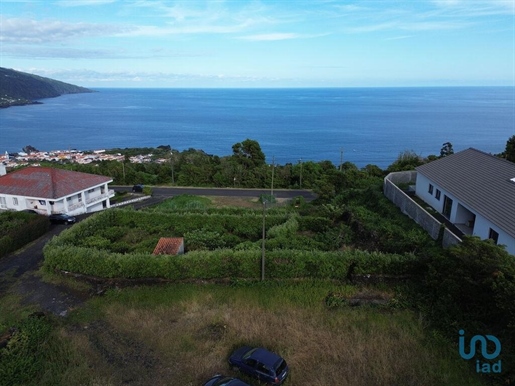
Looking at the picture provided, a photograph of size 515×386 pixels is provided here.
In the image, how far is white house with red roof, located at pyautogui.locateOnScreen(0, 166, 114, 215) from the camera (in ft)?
111

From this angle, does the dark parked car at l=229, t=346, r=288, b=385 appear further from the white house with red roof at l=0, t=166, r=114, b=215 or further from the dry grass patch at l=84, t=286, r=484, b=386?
the white house with red roof at l=0, t=166, r=114, b=215

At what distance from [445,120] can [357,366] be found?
168658 mm

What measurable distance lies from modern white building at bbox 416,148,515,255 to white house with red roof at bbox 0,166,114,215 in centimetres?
3196

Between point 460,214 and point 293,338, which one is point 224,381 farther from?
point 460,214

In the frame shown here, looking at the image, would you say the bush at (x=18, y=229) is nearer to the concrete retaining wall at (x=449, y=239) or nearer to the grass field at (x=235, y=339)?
the grass field at (x=235, y=339)

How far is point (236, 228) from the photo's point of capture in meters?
28.8

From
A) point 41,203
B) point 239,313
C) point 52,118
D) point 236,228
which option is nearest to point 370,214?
point 236,228

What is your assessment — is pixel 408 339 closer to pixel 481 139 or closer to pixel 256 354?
pixel 256 354

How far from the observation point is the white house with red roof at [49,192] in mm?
33781

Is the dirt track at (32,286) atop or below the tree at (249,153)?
below

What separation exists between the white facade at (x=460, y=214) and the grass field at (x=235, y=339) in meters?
6.35

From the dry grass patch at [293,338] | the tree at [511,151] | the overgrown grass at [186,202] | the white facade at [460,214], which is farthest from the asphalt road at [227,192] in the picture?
the dry grass patch at [293,338]

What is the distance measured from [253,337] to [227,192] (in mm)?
34602

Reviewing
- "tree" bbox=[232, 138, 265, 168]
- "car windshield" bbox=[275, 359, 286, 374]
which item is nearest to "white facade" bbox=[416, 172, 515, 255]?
"car windshield" bbox=[275, 359, 286, 374]
